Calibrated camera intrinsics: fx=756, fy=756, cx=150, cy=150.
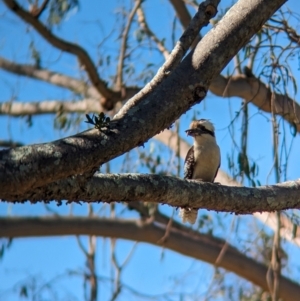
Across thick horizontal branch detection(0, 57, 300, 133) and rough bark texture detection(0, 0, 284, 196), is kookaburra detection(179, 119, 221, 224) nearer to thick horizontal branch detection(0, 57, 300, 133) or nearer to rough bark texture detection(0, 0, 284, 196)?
thick horizontal branch detection(0, 57, 300, 133)

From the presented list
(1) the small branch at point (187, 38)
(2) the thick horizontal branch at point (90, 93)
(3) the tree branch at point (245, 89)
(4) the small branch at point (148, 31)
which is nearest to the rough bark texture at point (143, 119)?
(1) the small branch at point (187, 38)

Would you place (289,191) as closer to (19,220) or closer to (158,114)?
(158,114)

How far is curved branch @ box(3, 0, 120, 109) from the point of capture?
5969 mm

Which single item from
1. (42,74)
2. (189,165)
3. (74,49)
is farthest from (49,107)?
(189,165)

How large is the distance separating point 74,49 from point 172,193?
12.0 ft

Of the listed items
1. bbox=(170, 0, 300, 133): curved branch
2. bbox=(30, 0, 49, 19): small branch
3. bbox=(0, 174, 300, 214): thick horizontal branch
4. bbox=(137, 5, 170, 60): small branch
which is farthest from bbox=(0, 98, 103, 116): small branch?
bbox=(0, 174, 300, 214): thick horizontal branch

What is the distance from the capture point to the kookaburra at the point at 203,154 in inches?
187

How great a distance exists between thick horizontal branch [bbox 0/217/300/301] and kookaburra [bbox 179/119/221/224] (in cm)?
134

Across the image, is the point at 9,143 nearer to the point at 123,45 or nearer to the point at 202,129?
the point at 123,45

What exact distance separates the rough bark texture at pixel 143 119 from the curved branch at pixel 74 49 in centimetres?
347

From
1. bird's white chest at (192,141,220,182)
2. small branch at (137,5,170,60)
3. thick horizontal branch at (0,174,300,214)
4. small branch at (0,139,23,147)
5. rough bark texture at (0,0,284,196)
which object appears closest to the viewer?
rough bark texture at (0,0,284,196)

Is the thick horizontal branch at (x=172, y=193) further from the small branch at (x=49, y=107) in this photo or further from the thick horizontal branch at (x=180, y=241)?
the small branch at (x=49, y=107)

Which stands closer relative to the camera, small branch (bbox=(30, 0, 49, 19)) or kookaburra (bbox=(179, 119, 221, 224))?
kookaburra (bbox=(179, 119, 221, 224))

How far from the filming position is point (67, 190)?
7.75ft
